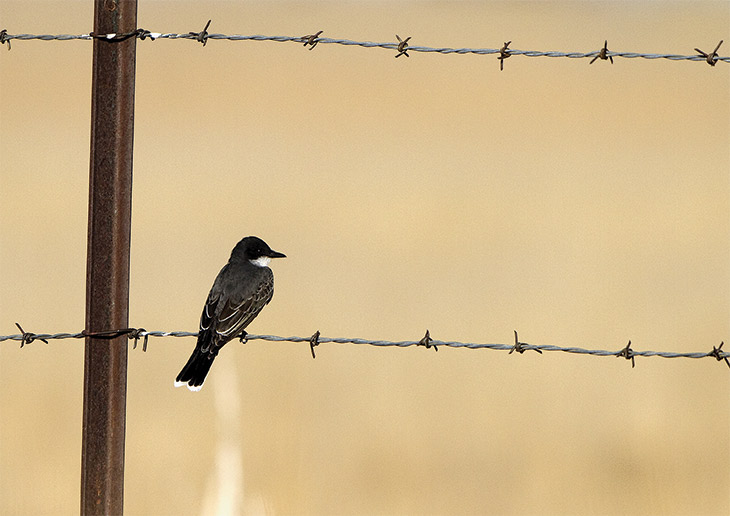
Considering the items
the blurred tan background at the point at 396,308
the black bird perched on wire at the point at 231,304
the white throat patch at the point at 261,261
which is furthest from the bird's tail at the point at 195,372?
the blurred tan background at the point at 396,308

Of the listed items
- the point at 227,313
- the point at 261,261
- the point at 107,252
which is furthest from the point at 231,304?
the point at 107,252

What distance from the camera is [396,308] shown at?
45.3 feet

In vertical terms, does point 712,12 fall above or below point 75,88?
above

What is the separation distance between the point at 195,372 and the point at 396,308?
7.37 metres

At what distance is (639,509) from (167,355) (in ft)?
18.1

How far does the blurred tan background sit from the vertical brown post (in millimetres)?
3067

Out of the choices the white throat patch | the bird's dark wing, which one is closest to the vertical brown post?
the bird's dark wing

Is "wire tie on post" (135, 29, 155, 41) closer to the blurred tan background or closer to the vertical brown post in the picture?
the vertical brown post

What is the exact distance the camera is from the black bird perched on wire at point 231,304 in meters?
6.63

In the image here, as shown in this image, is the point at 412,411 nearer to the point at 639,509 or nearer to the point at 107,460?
the point at 639,509

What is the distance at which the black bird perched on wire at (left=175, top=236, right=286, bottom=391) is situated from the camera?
21.8 ft

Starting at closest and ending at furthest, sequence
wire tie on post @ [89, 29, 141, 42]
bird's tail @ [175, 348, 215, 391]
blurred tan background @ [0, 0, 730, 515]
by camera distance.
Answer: wire tie on post @ [89, 29, 141, 42], bird's tail @ [175, 348, 215, 391], blurred tan background @ [0, 0, 730, 515]

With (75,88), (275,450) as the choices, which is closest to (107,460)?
(275,450)

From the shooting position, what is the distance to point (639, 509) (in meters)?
8.66
